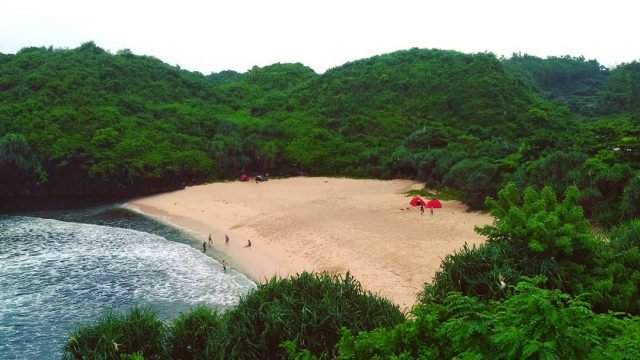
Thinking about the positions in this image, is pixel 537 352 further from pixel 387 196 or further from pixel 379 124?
pixel 379 124

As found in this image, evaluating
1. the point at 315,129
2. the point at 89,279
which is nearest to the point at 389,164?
the point at 315,129

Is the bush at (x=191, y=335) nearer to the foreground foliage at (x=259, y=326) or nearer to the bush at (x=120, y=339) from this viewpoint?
the foreground foliage at (x=259, y=326)

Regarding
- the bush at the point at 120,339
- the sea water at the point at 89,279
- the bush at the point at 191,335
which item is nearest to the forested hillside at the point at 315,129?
the sea water at the point at 89,279

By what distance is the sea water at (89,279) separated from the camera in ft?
64.8

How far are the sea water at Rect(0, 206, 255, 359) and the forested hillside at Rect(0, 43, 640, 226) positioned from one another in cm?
1605

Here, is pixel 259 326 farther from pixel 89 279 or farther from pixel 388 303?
pixel 89 279

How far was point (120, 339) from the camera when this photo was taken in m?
13.6

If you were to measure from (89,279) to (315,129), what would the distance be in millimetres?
42725

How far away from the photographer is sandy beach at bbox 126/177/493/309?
78.3 feet

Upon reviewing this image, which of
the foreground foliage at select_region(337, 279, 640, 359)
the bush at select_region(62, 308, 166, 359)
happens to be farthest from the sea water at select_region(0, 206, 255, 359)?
the foreground foliage at select_region(337, 279, 640, 359)

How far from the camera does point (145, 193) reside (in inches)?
1941

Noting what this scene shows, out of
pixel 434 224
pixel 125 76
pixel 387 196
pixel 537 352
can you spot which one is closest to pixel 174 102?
pixel 125 76

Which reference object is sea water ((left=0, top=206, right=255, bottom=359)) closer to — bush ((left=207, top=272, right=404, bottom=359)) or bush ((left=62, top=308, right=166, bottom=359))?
bush ((left=62, top=308, right=166, bottom=359))

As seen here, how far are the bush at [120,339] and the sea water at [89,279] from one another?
480 centimetres
